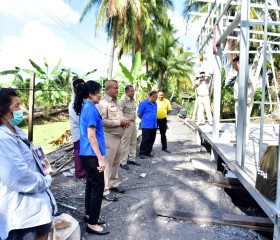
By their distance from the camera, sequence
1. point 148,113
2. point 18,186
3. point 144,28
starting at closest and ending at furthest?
point 18,186 < point 148,113 < point 144,28

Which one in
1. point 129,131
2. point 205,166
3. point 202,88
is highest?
point 202,88

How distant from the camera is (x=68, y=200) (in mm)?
4324

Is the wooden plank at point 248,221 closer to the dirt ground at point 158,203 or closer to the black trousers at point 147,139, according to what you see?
the dirt ground at point 158,203

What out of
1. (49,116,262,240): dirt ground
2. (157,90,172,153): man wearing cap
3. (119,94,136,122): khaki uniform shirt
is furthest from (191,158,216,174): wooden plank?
(157,90,172,153): man wearing cap

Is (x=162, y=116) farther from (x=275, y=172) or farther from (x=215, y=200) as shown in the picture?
(x=275, y=172)

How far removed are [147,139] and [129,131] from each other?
102 centimetres

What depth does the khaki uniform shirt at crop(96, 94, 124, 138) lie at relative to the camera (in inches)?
174

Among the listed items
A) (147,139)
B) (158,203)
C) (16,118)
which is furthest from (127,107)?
(16,118)

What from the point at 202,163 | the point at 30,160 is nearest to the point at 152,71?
the point at 202,163

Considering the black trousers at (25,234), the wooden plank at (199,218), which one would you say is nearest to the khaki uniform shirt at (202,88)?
the wooden plank at (199,218)

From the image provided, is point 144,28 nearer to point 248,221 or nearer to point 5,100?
point 248,221

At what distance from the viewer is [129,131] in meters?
6.39

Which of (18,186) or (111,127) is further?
(111,127)

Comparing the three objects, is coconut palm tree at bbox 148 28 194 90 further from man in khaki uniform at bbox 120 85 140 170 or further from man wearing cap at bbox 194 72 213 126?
man in khaki uniform at bbox 120 85 140 170
